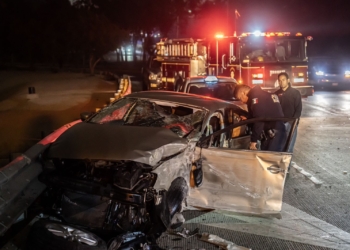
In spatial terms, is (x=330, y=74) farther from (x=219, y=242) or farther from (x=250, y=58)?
(x=219, y=242)

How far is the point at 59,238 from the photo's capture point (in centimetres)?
427

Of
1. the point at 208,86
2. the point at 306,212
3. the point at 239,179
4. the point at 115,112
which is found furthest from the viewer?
the point at 208,86

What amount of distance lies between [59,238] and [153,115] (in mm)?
2550

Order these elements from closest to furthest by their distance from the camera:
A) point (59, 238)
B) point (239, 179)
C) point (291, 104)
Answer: point (59, 238), point (239, 179), point (291, 104)

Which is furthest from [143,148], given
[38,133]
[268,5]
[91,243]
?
[268,5]

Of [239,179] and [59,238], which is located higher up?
[239,179]

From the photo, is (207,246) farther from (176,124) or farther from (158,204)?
(176,124)

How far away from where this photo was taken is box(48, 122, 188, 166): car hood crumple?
190 inches

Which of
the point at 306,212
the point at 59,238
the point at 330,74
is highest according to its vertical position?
the point at 330,74

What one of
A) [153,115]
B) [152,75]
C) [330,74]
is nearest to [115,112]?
[153,115]

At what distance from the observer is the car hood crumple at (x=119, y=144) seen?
483cm

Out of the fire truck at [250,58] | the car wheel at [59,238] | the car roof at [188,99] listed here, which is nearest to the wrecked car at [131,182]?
the car wheel at [59,238]

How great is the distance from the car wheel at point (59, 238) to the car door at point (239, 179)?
160 centimetres

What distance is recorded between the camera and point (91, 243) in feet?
14.1
